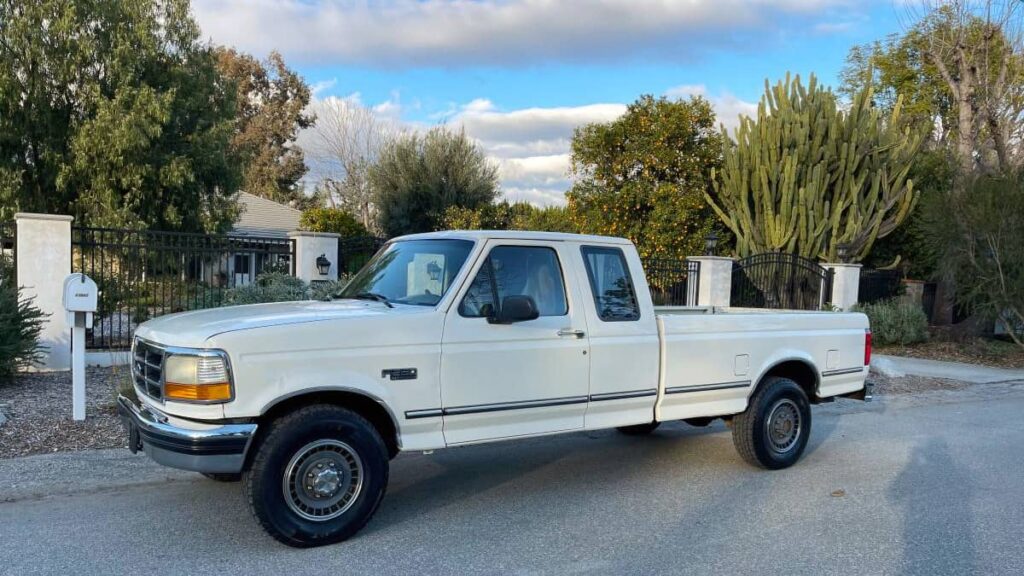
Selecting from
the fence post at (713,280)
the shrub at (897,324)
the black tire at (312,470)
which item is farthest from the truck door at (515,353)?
the shrub at (897,324)

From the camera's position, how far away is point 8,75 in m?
18.7

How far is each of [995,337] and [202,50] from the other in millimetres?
22625

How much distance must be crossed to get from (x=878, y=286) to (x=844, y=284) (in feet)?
10.00

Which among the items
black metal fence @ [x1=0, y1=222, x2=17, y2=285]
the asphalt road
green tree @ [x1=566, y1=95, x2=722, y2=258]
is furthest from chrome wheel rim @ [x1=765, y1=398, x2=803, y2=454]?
green tree @ [x1=566, y1=95, x2=722, y2=258]

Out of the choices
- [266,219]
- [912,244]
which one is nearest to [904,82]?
[912,244]

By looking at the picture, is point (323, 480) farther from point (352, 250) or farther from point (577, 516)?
point (352, 250)

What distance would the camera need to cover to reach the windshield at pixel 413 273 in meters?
5.41

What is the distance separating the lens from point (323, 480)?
4.72 metres

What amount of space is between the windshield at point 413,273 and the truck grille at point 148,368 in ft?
4.76

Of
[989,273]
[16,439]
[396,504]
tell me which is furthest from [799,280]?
[16,439]

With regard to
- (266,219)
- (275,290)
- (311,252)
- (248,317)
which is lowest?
(275,290)

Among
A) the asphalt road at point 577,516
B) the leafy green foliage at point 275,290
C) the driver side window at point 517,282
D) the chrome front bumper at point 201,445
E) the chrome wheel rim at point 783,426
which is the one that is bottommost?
the asphalt road at point 577,516

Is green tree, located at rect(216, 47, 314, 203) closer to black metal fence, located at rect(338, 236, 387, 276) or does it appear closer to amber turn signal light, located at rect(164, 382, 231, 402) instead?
black metal fence, located at rect(338, 236, 387, 276)

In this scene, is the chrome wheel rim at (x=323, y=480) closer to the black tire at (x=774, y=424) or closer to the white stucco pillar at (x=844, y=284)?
the black tire at (x=774, y=424)
